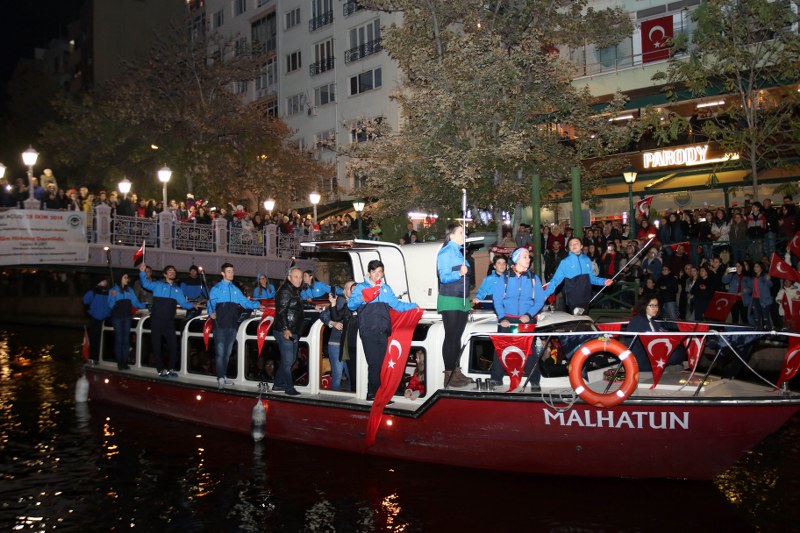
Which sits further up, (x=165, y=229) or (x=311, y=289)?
(x=165, y=229)

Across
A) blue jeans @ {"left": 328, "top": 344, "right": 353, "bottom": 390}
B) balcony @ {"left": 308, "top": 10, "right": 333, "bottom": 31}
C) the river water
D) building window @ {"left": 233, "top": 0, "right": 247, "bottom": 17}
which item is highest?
building window @ {"left": 233, "top": 0, "right": 247, "bottom": 17}

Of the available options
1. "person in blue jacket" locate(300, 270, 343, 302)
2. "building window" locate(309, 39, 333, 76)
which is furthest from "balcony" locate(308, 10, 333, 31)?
"person in blue jacket" locate(300, 270, 343, 302)

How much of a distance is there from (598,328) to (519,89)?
12.2 meters

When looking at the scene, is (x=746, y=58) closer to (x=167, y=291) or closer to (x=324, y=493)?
(x=167, y=291)

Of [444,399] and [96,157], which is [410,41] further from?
[96,157]

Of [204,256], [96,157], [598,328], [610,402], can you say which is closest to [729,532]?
[610,402]

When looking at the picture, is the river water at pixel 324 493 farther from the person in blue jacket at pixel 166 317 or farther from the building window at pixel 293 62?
the building window at pixel 293 62

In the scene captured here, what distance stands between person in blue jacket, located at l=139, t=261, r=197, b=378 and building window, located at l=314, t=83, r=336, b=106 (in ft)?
100

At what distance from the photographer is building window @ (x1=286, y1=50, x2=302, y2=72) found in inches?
1847

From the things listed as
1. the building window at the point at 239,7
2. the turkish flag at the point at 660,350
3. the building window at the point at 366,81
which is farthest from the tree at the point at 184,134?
the turkish flag at the point at 660,350

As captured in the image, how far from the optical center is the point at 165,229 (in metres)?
28.3

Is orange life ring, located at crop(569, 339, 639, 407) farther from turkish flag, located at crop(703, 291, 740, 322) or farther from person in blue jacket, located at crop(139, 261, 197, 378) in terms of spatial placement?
turkish flag, located at crop(703, 291, 740, 322)

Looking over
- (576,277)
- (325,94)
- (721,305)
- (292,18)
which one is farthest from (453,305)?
(292,18)

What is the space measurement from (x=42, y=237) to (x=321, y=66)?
24.5 metres
